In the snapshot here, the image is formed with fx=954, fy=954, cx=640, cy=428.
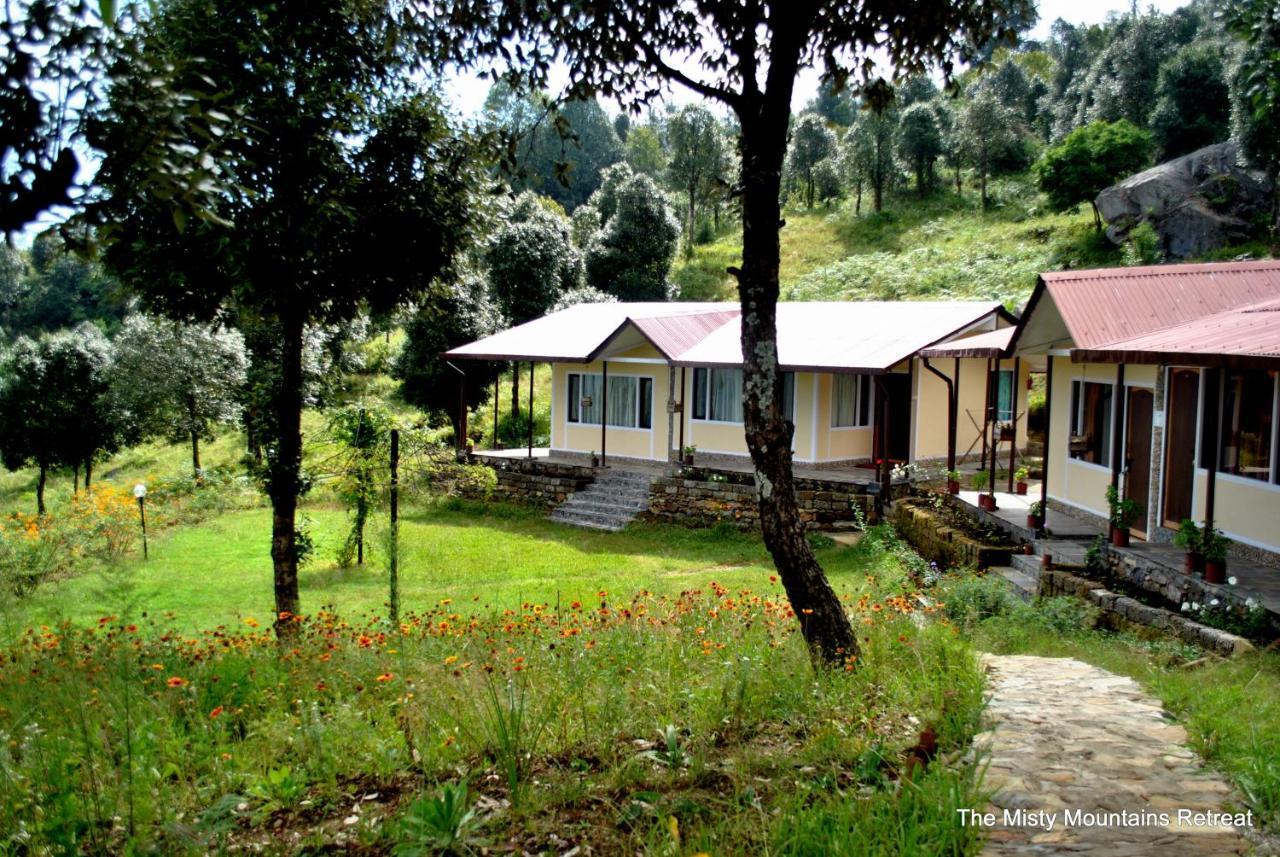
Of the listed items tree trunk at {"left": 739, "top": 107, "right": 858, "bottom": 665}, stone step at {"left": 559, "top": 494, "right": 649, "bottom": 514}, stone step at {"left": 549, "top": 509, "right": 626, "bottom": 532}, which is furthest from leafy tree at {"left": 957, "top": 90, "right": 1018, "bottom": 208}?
tree trunk at {"left": 739, "top": 107, "right": 858, "bottom": 665}

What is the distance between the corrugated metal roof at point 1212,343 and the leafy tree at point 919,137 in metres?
35.3

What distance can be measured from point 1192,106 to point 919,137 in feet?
36.6

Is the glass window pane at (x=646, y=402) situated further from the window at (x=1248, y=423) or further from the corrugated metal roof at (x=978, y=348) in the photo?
the window at (x=1248, y=423)

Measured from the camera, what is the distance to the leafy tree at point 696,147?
4403 centimetres

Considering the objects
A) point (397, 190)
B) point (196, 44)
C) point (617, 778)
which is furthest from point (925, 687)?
point (196, 44)

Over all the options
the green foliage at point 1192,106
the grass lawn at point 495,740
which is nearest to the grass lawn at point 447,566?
the grass lawn at point 495,740

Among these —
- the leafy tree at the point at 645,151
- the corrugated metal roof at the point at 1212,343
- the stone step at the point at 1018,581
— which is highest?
the leafy tree at the point at 645,151

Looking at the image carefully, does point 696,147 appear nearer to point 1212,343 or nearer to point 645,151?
point 645,151

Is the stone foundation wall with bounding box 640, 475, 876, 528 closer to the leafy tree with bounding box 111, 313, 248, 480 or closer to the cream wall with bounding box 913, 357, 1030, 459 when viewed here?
the cream wall with bounding box 913, 357, 1030, 459

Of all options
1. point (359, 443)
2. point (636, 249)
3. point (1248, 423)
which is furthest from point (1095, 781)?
point (636, 249)

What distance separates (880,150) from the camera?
45.3 metres

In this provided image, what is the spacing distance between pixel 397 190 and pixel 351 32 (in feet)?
4.47

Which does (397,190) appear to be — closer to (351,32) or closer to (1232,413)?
(351,32)

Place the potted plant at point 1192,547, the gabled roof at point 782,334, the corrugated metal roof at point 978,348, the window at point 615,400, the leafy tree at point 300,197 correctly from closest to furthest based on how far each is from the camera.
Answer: the leafy tree at point 300,197
the potted plant at point 1192,547
the corrugated metal roof at point 978,348
the gabled roof at point 782,334
the window at point 615,400
